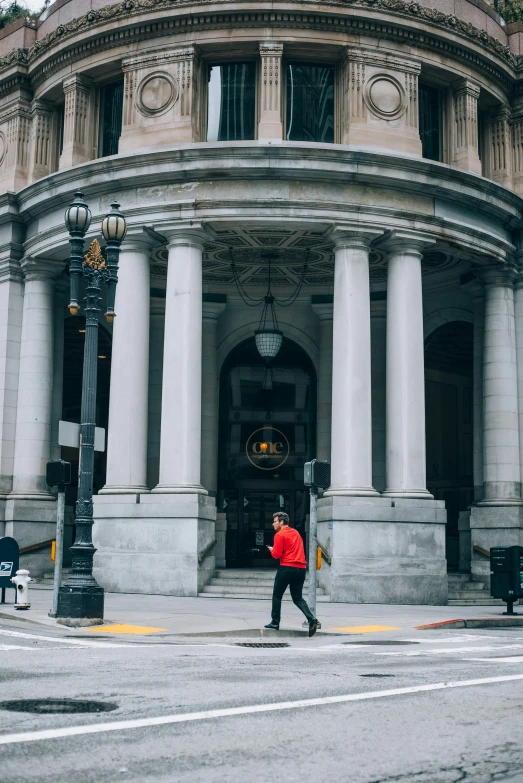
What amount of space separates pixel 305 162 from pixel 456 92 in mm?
5644

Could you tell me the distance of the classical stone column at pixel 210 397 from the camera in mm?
32062

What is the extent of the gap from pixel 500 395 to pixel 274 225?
25.6 ft

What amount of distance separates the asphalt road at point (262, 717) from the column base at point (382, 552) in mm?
10527

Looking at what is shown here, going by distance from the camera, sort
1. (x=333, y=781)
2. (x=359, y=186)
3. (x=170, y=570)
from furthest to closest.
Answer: (x=359, y=186)
(x=170, y=570)
(x=333, y=781)

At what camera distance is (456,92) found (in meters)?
27.9

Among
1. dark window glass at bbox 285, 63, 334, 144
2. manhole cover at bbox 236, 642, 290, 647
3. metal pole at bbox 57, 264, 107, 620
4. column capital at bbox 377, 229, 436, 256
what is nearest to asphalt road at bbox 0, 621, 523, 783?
manhole cover at bbox 236, 642, 290, 647

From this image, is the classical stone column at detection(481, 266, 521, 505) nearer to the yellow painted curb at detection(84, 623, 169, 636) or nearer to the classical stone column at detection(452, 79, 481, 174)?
the classical stone column at detection(452, 79, 481, 174)

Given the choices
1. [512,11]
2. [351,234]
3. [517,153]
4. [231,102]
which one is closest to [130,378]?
[351,234]

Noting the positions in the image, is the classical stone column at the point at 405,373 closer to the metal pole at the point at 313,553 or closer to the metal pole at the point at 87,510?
the metal pole at the point at 313,553

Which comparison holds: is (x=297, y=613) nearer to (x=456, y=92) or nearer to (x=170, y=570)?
(x=170, y=570)

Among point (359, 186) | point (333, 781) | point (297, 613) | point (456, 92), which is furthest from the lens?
point (456, 92)

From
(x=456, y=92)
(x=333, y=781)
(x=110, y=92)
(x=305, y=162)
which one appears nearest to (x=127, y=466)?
(x=305, y=162)

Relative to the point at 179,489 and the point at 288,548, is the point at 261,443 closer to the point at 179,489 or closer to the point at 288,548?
the point at 179,489

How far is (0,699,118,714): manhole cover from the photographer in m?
7.92
